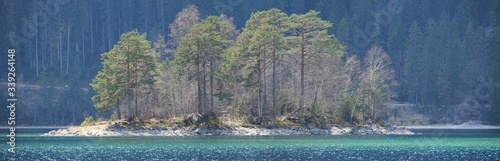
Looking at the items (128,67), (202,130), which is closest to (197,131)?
(202,130)

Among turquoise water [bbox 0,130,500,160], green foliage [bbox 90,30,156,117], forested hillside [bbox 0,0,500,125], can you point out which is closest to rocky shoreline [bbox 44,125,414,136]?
forested hillside [bbox 0,0,500,125]

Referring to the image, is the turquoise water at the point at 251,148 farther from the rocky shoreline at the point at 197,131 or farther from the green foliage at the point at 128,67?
the green foliage at the point at 128,67

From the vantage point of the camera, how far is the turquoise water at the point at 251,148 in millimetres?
43688

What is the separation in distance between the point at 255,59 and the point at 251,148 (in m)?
18.6

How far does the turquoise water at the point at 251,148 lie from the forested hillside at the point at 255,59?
845cm

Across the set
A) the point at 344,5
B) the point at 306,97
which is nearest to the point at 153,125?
the point at 306,97

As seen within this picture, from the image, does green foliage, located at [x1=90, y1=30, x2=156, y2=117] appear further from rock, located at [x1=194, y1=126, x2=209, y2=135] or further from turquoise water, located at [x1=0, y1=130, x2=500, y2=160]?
turquoise water, located at [x1=0, y1=130, x2=500, y2=160]

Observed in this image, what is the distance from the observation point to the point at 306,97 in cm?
7519

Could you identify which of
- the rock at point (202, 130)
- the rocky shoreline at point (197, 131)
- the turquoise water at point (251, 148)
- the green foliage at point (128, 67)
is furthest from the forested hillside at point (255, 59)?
the turquoise water at point (251, 148)

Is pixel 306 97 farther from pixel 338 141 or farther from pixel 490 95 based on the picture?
pixel 490 95

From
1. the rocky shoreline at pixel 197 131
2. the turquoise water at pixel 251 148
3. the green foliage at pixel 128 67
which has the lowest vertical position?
the turquoise water at pixel 251 148

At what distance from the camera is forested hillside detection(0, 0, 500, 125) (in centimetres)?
6819

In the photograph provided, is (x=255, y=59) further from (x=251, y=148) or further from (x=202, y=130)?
(x=251, y=148)

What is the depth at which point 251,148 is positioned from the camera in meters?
50.1
